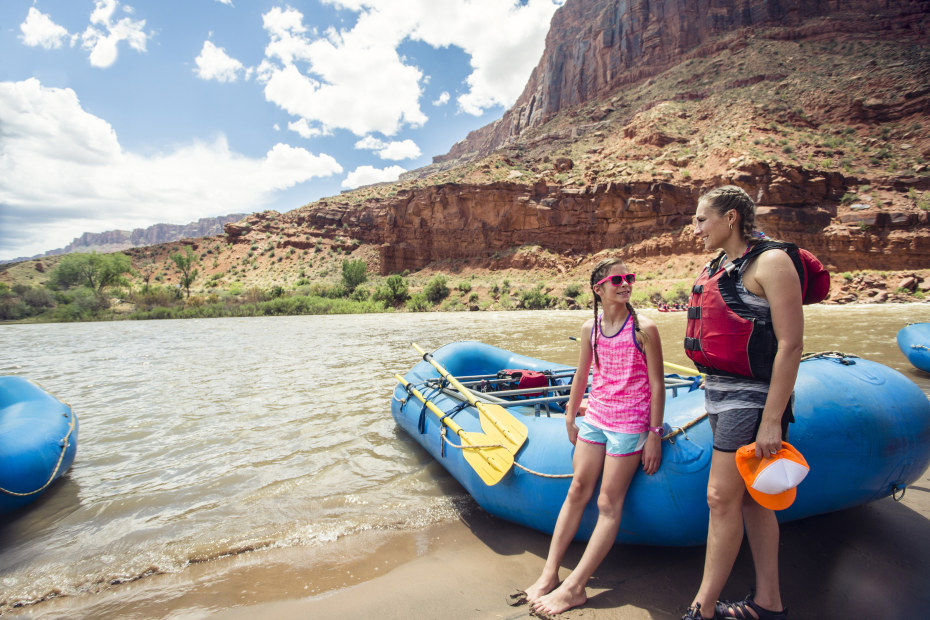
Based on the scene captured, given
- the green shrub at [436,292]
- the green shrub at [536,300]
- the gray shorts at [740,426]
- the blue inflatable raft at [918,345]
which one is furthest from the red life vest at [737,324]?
the green shrub at [436,292]

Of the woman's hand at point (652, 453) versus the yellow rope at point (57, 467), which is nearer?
the woman's hand at point (652, 453)

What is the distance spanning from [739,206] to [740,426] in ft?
2.93

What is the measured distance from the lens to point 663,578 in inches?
85.5

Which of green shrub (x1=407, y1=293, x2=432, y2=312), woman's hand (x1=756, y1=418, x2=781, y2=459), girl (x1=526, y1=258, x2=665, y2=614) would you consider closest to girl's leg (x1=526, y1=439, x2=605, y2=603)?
girl (x1=526, y1=258, x2=665, y2=614)

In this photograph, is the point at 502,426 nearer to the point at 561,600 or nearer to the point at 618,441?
the point at 618,441

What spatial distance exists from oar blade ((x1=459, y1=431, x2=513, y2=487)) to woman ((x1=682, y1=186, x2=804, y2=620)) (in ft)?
4.02

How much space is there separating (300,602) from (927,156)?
4635 centimetres

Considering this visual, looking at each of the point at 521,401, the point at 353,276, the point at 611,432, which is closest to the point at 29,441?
the point at 521,401

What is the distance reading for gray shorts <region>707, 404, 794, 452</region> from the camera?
5.20 feet

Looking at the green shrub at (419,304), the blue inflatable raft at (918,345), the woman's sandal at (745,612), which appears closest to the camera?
the woman's sandal at (745,612)

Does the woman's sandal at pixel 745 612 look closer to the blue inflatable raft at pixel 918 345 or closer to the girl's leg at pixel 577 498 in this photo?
the girl's leg at pixel 577 498

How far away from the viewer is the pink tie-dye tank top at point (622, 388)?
210 centimetres

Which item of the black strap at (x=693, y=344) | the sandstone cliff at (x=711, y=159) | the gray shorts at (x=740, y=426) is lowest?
the gray shorts at (x=740, y=426)

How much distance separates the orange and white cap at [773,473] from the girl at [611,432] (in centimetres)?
51
